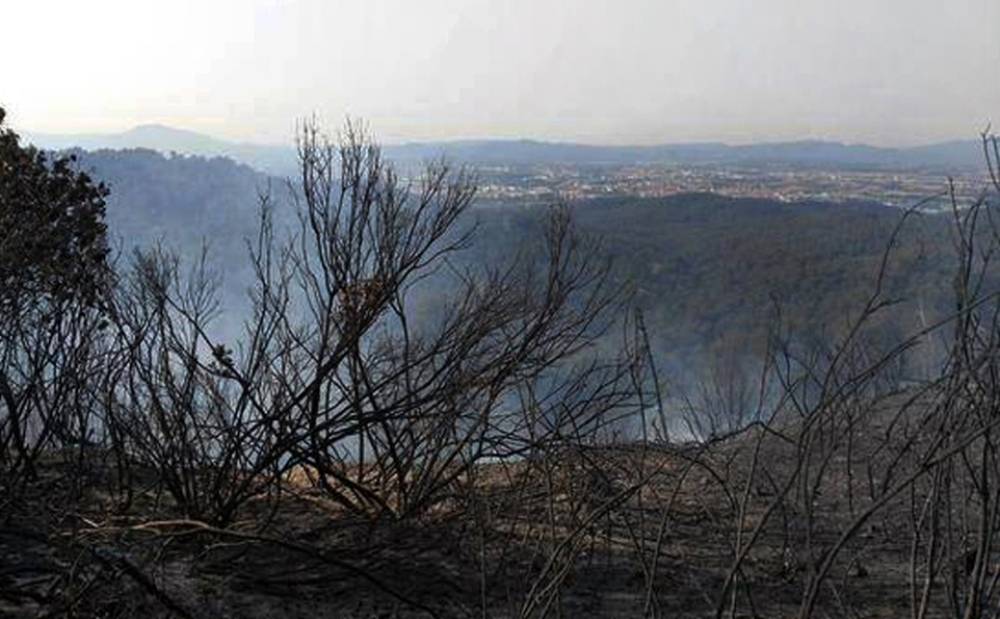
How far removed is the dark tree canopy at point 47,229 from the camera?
283 inches

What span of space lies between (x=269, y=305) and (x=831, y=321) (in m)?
33.4

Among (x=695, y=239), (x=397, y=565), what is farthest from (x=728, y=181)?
(x=397, y=565)

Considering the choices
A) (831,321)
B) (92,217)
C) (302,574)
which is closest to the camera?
(302,574)

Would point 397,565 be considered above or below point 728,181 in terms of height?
below

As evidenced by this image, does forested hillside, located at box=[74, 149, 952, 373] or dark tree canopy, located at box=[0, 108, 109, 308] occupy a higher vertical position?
dark tree canopy, located at box=[0, 108, 109, 308]

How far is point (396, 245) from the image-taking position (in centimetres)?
784

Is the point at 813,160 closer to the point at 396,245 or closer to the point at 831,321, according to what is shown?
the point at 831,321

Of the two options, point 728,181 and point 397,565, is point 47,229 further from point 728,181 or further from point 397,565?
point 728,181

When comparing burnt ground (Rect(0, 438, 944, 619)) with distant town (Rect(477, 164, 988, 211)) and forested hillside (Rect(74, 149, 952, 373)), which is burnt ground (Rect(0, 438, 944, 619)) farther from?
distant town (Rect(477, 164, 988, 211))

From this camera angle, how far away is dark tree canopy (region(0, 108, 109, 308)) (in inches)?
283

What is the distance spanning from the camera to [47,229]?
7852mm

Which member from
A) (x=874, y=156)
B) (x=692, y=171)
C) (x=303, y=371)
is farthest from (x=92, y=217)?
(x=874, y=156)

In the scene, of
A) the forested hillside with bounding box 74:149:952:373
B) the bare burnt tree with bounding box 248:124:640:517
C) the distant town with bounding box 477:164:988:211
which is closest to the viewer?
the bare burnt tree with bounding box 248:124:640:517

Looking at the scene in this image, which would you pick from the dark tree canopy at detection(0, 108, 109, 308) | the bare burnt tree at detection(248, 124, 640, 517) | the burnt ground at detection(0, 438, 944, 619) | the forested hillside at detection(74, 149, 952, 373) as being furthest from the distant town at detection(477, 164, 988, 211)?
the burnt ground at detection(0, 438, 944, 619)
